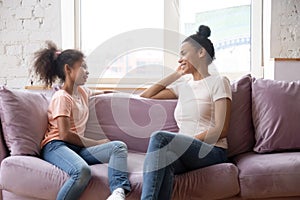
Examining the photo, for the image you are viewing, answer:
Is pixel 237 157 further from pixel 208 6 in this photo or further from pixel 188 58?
pixel 208 6

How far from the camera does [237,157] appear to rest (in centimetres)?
221

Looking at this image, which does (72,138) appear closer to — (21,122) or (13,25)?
(21,122)

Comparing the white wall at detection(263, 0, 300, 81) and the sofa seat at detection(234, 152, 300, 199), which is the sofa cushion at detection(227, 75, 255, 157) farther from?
the white wall at detection(263, 0, 300, 81)

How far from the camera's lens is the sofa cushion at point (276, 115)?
2.21 meters

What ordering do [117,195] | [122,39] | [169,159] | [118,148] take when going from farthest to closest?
[122,39]
[118,148]
[169,159]
[117,195]

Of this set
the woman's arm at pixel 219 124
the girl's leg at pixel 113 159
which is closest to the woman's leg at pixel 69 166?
the girl's leg at pixel 113 159

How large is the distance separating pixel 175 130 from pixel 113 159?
52 cm

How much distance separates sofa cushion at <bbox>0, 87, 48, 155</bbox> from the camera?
205 centimetres

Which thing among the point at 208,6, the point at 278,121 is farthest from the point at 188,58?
the point at 208,6

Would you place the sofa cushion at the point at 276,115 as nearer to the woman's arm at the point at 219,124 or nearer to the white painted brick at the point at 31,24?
the woman's arm at the point at 219,124

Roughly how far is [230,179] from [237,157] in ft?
1.13

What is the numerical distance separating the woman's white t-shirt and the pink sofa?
0.13 metres

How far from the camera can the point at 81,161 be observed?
1919 mm

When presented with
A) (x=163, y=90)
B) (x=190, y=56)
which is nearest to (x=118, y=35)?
(x=163, y=90)
